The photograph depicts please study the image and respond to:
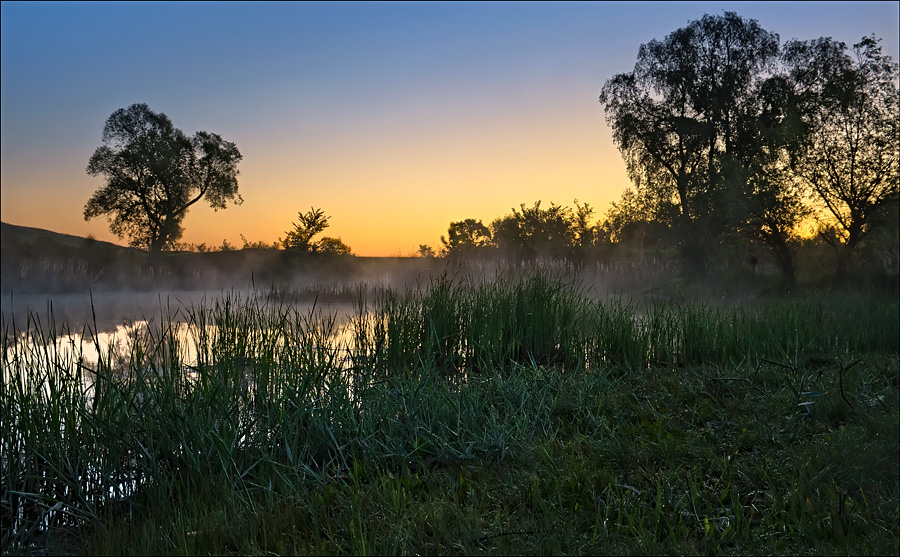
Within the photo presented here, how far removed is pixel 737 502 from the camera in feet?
8.83

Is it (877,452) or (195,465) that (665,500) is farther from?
(195,465)

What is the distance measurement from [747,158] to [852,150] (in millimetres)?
3208

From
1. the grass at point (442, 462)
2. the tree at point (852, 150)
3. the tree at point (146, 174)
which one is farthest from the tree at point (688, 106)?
the tree at point (146, 174)

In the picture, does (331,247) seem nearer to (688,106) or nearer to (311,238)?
(311,238)

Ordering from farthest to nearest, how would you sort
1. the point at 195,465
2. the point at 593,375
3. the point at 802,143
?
the point at 802,143 → the point at 593,375 → the point at 195,465

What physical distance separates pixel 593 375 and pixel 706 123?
60.6 feet

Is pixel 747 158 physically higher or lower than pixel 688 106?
lower

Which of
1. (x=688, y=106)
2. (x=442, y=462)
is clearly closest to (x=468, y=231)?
(x=688, y=106)

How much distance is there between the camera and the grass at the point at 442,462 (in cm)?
255

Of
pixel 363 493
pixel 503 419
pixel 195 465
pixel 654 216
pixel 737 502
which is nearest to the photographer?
pixel 737 502

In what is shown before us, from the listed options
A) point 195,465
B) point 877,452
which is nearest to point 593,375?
point 877,452

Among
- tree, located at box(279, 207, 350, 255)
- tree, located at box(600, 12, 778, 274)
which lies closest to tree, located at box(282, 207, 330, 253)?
tree, located at box(279, 207, 350, 255)

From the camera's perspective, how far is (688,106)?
2148 centimetres

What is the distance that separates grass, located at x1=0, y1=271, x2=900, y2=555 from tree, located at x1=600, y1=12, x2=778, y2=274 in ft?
52.7
